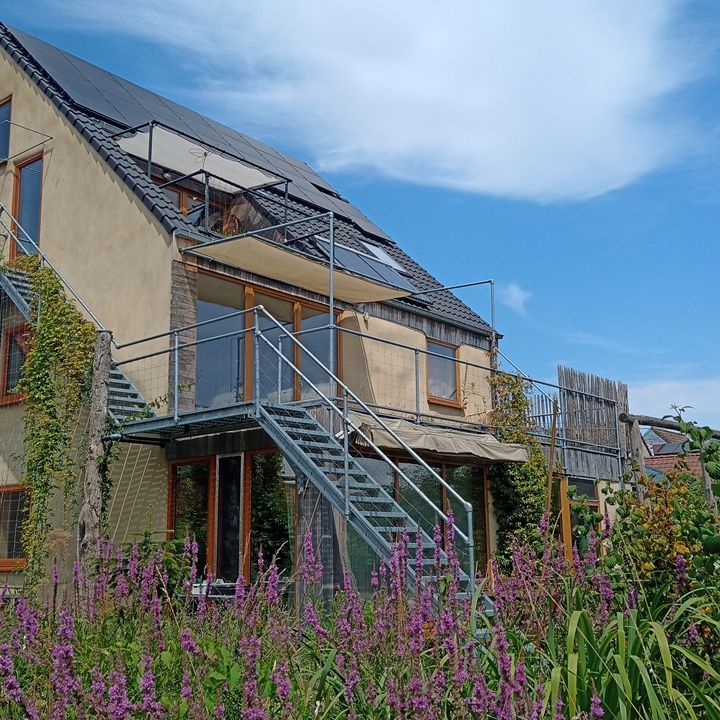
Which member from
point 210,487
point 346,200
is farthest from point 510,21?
point 346,200

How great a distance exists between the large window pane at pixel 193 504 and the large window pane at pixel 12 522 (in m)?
2.77

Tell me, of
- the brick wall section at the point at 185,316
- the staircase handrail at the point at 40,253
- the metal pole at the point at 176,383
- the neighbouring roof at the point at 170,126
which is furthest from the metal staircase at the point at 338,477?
the neighbouring roof at the point at 170,126

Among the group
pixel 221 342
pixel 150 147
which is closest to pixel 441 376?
pixel 221 342

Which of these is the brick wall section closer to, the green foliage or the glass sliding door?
the glass sliding door

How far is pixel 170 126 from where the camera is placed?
655 inches

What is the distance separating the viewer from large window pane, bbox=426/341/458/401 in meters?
17.5

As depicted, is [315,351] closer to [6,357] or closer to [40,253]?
[40,253]

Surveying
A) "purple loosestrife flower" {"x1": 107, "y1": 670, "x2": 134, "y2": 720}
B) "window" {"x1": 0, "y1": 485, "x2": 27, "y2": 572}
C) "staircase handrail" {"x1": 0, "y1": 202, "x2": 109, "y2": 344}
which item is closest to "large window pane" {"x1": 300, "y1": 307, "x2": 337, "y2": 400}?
"staircase handrail" {"x1": 0, "y1": 202, "x2": 109, "y2": 344}

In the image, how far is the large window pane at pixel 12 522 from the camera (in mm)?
14492

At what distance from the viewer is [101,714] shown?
352 centimetres

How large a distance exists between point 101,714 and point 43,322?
442 inches

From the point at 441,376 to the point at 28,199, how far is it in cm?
812

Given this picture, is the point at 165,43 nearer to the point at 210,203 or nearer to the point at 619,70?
the point at 619,70

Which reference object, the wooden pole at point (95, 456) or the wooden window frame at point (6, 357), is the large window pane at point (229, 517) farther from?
the wooden window frame at point (6, 357)
